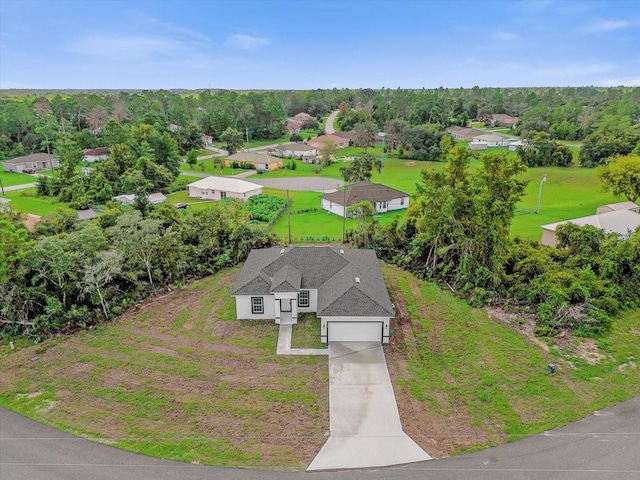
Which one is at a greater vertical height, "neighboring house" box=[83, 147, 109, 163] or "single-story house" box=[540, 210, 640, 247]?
"neighboring house" box=[83, 147, 109, 163]

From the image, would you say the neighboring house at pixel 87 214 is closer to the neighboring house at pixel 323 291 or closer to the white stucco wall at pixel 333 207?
the white stucco wall at pixel 333 207

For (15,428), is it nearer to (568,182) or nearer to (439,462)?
(439,462)

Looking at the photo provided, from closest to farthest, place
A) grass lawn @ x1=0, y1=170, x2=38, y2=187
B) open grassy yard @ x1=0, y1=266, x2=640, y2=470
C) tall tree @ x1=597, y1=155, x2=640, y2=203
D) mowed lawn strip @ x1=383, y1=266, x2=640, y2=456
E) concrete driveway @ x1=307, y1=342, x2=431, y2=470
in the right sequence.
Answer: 1. concrete driveway @ x1=307, y1=342, x2=431, y2=470
2. open grassy yard @ x1=0, y1=266, x2=640, y2=470
3. mowed lawn strip @ x1=383, y1=266, x2=640, y2=456
4. tall tree @ x1=597, y1=155, x2=640, y2=203
5. grass lawn @ x1=0, y1=170, x2=38, y2=187

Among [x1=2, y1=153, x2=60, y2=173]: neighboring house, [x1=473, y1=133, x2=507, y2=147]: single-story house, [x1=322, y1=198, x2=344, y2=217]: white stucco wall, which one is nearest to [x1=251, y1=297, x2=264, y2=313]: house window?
[x1=322, y1=198, x2=344, y2=217]: white stucco wall

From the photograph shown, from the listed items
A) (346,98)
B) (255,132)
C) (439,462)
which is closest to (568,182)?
(439,462)

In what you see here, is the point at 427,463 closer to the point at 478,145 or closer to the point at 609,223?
the point at 609,223

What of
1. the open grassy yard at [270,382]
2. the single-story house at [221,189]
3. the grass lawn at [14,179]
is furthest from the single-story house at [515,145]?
the grass lawn at [14,179]

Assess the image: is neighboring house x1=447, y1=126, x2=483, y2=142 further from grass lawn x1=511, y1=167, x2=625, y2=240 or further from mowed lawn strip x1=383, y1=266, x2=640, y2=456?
mowed lawn strip x1=383, y1=266, x2=640, y2=456
